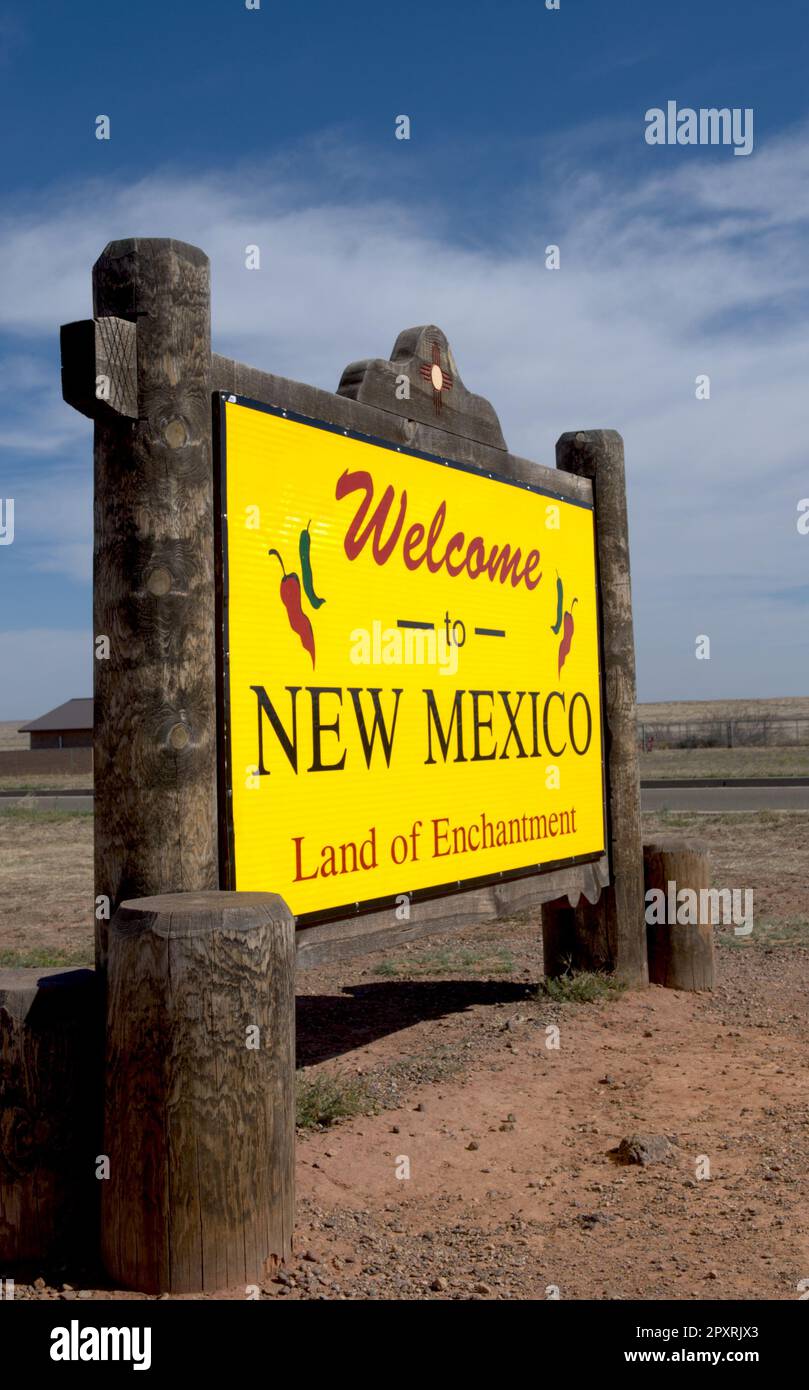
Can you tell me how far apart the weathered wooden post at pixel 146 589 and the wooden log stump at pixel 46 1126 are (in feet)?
1.21

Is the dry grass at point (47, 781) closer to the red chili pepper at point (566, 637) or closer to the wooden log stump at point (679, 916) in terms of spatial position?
the wooden log stump at point (679, 916)

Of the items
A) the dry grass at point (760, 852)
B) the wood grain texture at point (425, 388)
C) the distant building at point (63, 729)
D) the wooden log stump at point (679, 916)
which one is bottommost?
the dry grass at point (760, 852)

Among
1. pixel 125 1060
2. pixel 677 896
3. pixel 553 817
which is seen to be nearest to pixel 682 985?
pixel 677 896

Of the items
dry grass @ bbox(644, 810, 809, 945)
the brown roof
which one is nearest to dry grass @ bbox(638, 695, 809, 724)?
the brown roof

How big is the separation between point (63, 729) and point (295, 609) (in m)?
52.3

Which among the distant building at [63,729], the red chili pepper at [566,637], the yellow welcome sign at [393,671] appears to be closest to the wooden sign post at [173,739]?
the yellow welcome sign at [393,671]

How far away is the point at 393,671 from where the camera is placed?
5805 mm

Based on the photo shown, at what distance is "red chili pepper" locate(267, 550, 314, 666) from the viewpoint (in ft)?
16.4

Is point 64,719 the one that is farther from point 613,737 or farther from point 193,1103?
point 193,1103

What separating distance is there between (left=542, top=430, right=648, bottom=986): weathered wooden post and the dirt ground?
1.54ft

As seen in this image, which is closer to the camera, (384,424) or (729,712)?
(384,424)

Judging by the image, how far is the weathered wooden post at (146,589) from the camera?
4.23 meters

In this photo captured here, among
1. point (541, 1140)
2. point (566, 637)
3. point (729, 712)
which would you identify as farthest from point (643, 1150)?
point (729, 712)
